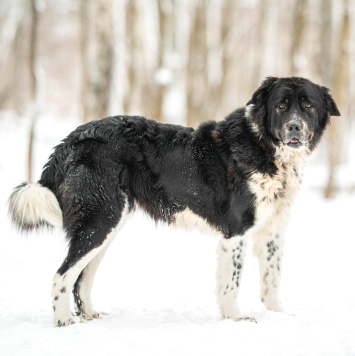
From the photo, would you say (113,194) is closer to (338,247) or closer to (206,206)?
(206,206)

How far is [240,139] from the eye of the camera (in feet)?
16.3

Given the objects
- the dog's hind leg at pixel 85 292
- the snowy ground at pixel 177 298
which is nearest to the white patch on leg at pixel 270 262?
the snowy ground at pixel 177 298

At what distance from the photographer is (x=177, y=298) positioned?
18.8ft

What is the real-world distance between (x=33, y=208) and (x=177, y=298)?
6.11 feet

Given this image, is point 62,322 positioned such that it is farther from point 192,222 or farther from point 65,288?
point 192,222

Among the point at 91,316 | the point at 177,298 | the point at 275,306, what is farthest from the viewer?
the point at 177,298

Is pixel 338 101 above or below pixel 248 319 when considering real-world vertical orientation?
above

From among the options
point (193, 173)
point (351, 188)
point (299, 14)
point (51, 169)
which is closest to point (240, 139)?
point (193, 173)

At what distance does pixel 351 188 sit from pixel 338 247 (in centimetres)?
479

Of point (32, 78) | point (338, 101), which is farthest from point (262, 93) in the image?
point (338, 101)

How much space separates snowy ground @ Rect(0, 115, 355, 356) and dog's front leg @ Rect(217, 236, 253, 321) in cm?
23

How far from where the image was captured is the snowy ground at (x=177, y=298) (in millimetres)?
3902

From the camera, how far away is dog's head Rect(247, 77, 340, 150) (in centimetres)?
473

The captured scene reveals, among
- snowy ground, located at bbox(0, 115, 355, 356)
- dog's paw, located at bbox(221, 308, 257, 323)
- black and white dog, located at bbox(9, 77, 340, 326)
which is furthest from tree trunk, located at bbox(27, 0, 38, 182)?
dog's paw, located at bbox(221, 308, 257, 323)
